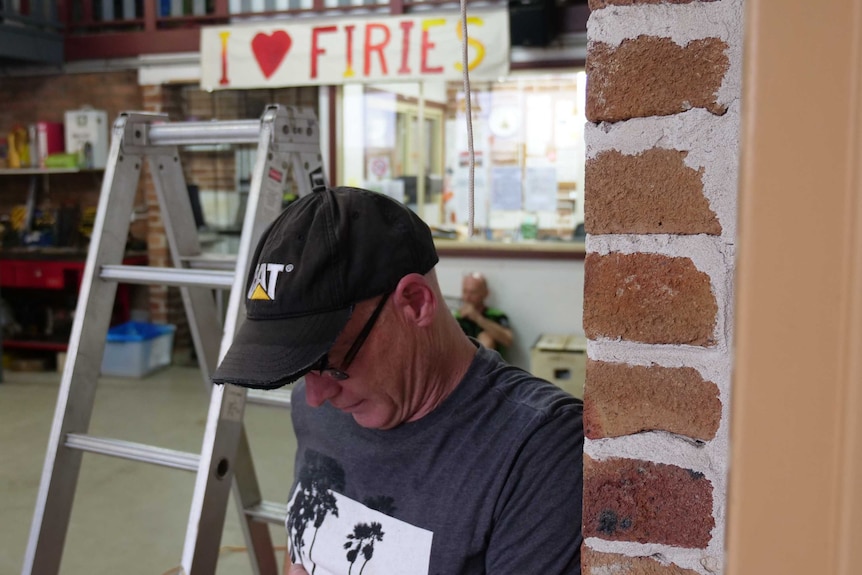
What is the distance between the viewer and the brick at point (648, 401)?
0.72 m

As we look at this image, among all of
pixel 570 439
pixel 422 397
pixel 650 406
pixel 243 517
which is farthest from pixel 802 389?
pixel 243 517

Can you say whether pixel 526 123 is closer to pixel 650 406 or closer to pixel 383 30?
pixel 383 30

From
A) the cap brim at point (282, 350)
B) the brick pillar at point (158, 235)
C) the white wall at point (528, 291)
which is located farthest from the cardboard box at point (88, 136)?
the cap brim at point (282, 350)

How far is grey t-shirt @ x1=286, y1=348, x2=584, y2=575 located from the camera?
108 centimetres

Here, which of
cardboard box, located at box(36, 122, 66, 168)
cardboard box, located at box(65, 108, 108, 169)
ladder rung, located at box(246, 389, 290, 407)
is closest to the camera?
ladder rung, located at box(246, 389, 290, 407)

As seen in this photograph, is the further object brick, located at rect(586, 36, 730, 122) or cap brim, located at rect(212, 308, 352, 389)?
cap brim, located at rect(212, 308, 352, 389)

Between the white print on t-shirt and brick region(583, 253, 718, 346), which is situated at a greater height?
brick region(583, 253, 718, 346)

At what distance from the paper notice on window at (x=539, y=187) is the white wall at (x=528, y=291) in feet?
1.67

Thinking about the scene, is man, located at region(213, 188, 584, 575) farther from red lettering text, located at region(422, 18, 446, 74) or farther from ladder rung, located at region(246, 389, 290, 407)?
red lettering text, located at region(422, 18, 446, 74)

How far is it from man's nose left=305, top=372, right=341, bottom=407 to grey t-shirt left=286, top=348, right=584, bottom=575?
0.10 m

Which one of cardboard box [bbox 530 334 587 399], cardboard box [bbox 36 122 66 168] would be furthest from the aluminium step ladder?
cardboard box [bbox 36 122 66 168]

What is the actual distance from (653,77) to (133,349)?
19.4ft

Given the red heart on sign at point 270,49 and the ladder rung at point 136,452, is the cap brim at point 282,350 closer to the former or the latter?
the ladder rung at point 136,452

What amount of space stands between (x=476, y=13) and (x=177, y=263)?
3521 millimetres
